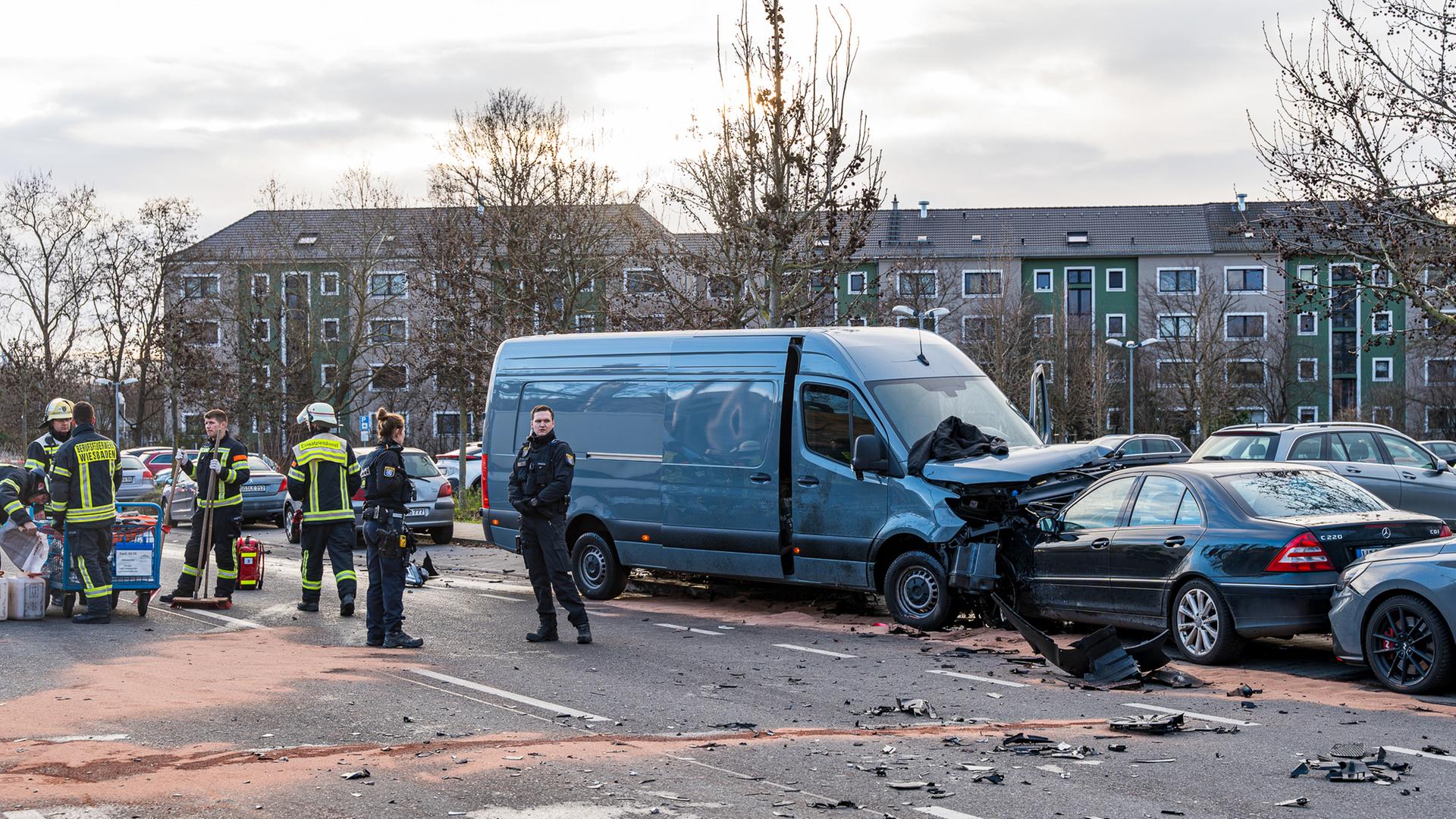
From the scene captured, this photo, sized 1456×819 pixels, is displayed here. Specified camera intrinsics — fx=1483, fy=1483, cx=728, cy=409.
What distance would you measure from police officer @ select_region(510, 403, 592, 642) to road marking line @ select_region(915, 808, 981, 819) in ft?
18.4

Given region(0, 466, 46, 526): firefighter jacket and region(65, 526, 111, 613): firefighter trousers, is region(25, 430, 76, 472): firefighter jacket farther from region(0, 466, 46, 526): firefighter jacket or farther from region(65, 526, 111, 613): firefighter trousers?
region(65, 526, 111, 613): firefighter trousers

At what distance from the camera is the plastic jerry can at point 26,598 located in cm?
1294

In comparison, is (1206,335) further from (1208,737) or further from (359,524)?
(1208,737)

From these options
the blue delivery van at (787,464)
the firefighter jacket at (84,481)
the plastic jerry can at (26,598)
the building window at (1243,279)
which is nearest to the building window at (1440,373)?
the building window at (1243,279)

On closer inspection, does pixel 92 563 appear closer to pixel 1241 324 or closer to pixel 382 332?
pixel 382 332

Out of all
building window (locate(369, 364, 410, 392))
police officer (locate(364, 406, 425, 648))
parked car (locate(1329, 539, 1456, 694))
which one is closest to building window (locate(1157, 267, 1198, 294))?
building window (locate(369, 364, 410, 392))

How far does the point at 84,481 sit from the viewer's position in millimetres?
12711

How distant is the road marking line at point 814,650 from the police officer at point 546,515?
150 centimetres

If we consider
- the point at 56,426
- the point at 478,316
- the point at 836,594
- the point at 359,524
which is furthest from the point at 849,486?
the point at 478,316

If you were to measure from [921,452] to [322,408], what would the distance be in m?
5.36

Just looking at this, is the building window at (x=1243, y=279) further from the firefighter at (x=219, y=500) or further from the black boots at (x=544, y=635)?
the black boots at (x=544, y=635)

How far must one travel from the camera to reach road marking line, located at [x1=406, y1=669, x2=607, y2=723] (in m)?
8.38

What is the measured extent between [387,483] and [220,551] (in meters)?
3.13

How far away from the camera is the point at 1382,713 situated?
27.2ft
